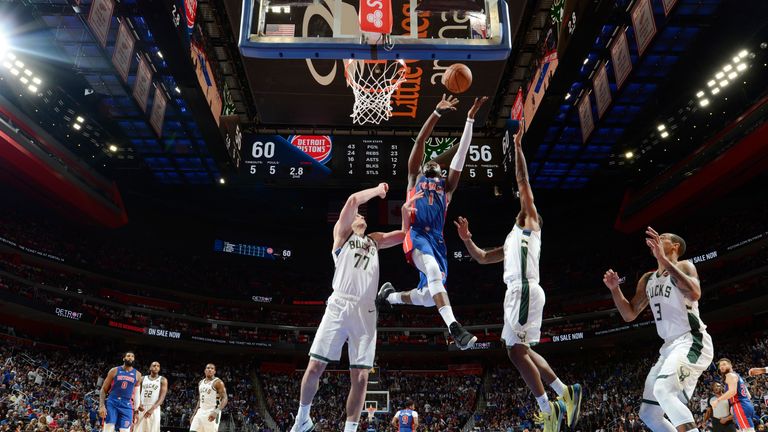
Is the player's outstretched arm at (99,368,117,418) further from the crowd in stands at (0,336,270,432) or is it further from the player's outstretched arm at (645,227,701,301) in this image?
the player's outstretched arm at (645,227,701,301)

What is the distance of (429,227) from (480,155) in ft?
31.3

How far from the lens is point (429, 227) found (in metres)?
6.34

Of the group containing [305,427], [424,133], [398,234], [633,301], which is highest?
[424,133]

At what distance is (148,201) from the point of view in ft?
99.0

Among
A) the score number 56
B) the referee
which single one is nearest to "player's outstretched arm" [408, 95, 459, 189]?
the referee

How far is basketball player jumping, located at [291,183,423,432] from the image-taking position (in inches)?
211

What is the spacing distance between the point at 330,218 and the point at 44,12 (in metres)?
14.0

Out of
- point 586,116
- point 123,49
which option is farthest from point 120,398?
point 586,116

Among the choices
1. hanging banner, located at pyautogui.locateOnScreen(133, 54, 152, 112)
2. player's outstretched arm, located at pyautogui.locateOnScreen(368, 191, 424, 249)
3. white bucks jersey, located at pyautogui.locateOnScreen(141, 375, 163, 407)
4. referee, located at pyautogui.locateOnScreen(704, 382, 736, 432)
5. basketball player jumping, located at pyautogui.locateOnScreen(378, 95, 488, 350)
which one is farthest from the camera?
hanging banner, located at pyautogui.locateOnScreen(133, 54, 152, 112)

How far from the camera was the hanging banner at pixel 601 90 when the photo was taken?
15.2m

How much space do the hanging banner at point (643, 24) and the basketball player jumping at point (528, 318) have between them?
8.42 metres

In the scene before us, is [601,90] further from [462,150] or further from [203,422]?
[203,422]

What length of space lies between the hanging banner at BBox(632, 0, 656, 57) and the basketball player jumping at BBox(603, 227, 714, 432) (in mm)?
8748

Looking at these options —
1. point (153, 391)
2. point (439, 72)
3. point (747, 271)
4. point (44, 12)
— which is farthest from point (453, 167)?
point (747, 271)
